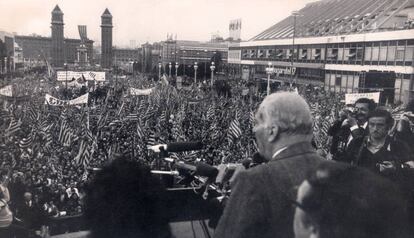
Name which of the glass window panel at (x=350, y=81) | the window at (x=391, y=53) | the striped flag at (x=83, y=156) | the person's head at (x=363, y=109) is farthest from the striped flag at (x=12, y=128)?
the glass window panel at (x=350, y=81)

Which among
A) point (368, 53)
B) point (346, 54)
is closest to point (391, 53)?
point (368, 53)

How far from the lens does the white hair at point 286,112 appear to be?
1.47 meters

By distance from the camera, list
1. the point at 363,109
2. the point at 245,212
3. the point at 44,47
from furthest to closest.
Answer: the point at 44,47, the point at 363,109, the point at 245,212

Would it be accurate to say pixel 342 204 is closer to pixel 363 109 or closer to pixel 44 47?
pixel 363 109

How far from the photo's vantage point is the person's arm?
4.41 ft

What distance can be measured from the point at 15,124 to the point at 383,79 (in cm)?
881

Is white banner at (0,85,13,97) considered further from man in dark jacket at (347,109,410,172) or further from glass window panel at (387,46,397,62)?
glass window panel at (387,46,397,62)

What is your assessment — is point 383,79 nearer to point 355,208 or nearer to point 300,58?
point 355,208

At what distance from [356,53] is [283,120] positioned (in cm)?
2007

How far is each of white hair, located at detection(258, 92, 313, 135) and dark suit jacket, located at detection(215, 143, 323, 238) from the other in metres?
0.12

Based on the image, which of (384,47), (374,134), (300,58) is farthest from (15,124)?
(300,58)

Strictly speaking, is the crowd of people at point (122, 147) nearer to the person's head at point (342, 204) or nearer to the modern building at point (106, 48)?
the person's head at point (342, 204)

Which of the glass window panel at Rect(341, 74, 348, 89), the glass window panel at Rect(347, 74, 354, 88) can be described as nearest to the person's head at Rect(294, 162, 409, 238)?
the glass window panel at Rect(347, 74, 354, 88)

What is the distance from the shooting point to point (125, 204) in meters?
1.52
